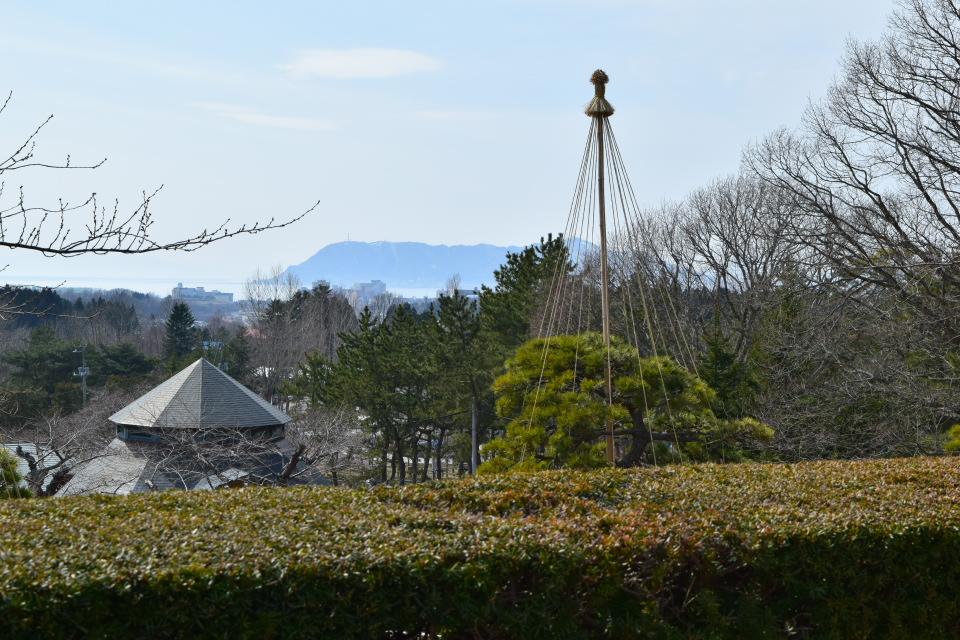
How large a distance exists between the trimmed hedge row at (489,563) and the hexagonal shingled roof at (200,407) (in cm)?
1495

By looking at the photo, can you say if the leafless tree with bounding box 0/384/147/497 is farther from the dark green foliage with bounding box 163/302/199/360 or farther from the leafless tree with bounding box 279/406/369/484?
the dark green foliage with bounding box 163/302/199/360

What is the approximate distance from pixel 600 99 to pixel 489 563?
5.41m

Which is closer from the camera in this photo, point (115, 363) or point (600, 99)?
point (600, 99)

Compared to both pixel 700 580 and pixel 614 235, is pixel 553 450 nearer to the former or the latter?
pixel 614 235

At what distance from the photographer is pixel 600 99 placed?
297 inches

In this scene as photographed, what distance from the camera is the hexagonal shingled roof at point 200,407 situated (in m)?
18.4

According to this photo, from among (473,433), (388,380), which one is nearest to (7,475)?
(473,433)

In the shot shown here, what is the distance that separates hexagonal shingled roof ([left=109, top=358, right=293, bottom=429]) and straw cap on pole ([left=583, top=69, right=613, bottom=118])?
44.3 ft

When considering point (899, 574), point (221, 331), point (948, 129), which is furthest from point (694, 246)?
point (221, 331)

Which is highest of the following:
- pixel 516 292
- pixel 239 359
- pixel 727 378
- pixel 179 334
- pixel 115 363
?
Answer: pixel 516 292

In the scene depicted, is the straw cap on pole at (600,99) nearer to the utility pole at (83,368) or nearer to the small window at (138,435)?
the small window at (138,435)

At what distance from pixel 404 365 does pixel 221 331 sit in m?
→ 32.5

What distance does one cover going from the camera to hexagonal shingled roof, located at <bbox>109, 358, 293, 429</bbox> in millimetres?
18359

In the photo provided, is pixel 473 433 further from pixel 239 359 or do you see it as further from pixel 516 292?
pixel 239 359
